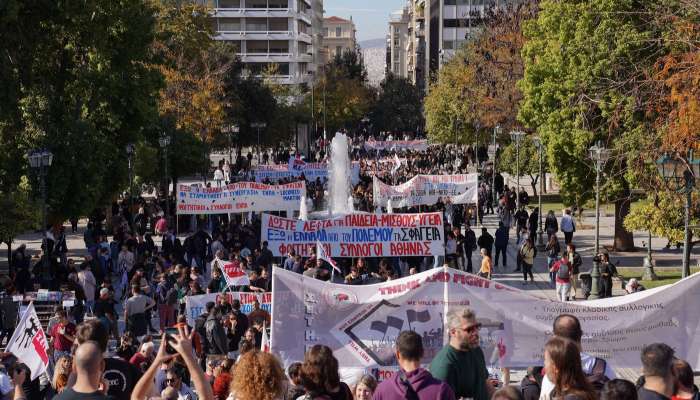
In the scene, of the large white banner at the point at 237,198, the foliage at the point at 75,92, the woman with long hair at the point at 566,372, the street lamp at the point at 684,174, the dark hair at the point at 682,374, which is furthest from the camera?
the large white banner at the point at 237,198

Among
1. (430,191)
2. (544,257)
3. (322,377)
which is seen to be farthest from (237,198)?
(322,377)

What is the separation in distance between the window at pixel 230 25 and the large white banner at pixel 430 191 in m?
76.4

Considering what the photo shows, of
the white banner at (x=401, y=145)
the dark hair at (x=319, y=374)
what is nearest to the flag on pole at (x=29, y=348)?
the dark hair at (x=319, y=374)

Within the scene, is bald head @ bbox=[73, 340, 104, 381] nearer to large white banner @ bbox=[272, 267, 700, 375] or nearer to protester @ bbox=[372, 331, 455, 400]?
protester @ bbox=[372, 331, 455, 400]

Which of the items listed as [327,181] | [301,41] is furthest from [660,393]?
[301,41]

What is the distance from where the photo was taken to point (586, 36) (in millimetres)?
29719

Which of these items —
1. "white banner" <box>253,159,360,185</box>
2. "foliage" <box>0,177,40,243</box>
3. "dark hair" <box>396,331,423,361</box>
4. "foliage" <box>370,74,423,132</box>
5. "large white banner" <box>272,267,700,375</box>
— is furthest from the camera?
"foliage" <box>370,74,423,132</box>

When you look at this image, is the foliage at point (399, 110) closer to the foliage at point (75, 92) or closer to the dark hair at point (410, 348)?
the foliage at point (75, 92)

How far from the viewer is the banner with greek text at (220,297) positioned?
641 inches

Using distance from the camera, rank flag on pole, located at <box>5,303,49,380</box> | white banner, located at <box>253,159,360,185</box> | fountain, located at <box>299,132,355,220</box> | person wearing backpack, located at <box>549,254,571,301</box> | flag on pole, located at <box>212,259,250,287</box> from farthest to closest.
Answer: white banner, located at <box>253,159,360,185</box>
fountain, located at <box>299,132,355,220</box>
person wearing backpack, located at <box>549,254,571,301</box>
flag on pole, located at <box>212,259,250,287</box>
flag on pole, located at <box>5,303,49,380</box>

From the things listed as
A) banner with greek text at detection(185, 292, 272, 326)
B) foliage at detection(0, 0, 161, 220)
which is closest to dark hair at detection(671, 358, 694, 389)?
banner with greek text at detection(185, 292, 272, 326)

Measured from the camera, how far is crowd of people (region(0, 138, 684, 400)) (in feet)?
21.7

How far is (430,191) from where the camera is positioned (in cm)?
3328

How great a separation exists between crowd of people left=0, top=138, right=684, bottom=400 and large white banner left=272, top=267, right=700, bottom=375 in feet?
2.67
